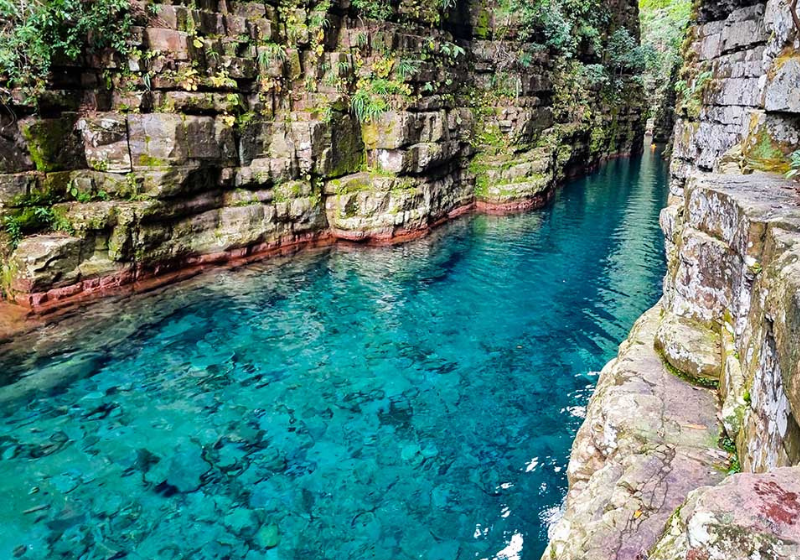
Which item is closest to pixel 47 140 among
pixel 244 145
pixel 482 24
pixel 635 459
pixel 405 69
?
pixel 244 145

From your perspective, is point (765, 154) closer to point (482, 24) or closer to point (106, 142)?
point (106, 142)

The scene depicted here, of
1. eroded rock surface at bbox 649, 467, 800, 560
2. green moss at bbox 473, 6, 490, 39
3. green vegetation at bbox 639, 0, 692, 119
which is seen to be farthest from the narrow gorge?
green vegetation at bbox 639, 0, 692, 119

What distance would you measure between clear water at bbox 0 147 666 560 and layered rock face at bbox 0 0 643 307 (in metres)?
1.48

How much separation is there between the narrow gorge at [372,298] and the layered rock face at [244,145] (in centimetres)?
7

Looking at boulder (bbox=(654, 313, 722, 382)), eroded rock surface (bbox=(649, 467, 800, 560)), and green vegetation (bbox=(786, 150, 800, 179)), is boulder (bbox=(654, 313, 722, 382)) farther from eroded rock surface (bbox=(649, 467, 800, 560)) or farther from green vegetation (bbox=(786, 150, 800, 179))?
eroded rock surface (bbox=(649, 467, 800, 560))

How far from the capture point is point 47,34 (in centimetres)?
1062

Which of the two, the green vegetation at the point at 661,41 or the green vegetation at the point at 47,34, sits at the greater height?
the green vegetation at the point at 661,41

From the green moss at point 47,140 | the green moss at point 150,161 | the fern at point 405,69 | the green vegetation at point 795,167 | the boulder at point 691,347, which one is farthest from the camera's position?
the fern at point 405,69

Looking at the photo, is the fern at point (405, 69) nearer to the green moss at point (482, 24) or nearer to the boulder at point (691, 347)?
the green moss at point (482, 24)

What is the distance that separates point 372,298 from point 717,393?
8.45m

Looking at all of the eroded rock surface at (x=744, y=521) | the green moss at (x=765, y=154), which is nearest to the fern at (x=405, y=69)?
the green moss at (x=765, y=154)

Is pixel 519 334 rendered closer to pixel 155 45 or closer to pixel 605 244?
pixel 605 244

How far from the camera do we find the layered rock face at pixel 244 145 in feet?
36.7

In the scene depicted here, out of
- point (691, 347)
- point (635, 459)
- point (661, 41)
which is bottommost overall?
point (635, 459)
